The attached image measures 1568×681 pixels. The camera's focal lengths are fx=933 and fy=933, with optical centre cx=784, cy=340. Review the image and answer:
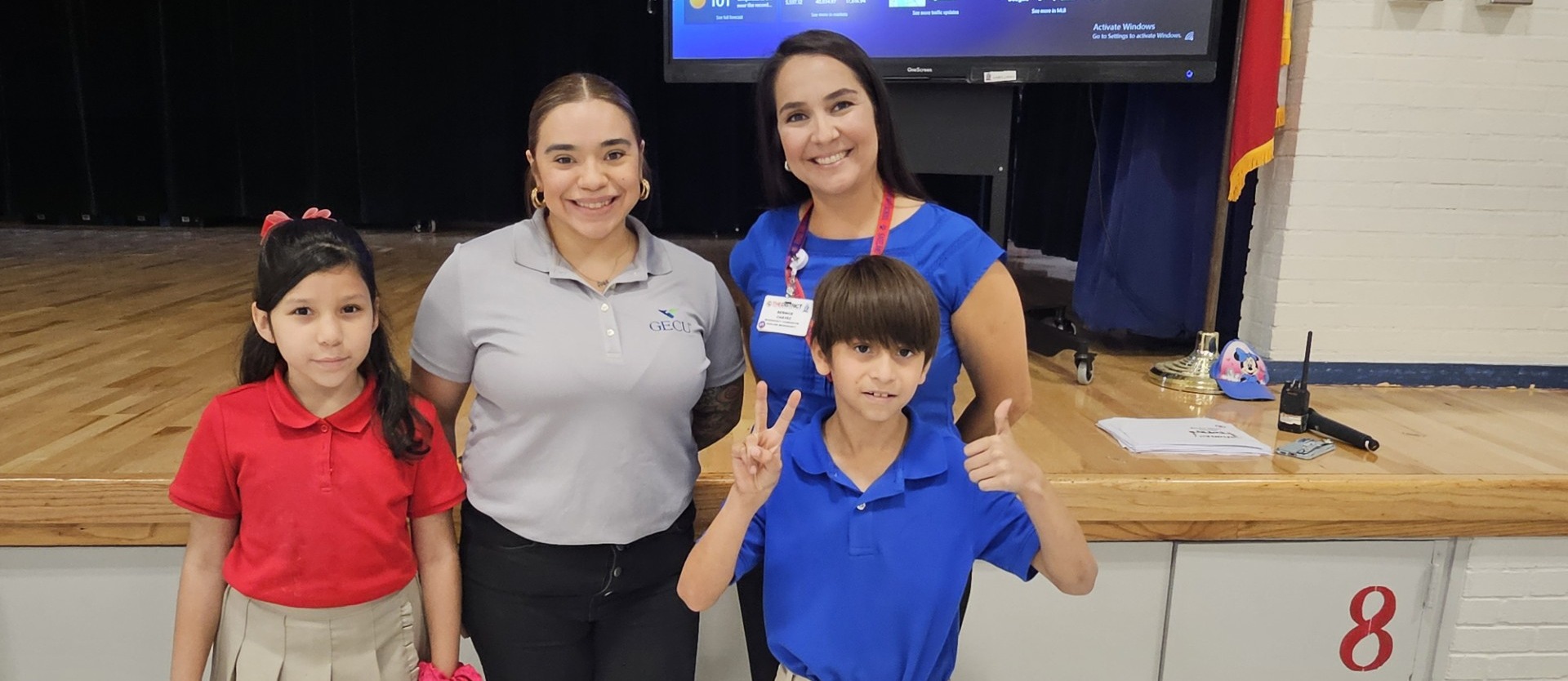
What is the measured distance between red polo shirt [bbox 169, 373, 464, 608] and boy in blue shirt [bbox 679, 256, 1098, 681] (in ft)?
1.37

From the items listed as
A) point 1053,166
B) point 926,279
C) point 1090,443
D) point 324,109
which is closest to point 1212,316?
point 1090,443

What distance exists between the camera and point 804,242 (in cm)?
138

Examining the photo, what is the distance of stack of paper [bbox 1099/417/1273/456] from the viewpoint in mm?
2045

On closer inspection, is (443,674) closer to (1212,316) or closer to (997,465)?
(997,465)

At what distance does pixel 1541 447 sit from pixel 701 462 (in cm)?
196

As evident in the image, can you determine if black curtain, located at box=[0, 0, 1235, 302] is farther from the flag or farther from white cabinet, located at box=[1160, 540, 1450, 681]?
white cabinet, located at box=[1160, 540, 1450, 681]

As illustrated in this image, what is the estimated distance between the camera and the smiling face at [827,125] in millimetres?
1299

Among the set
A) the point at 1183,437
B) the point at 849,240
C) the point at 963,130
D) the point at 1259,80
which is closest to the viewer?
the point at 849,240

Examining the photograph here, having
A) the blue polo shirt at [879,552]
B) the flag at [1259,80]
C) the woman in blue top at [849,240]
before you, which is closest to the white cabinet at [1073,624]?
the woman in blue top at [849,240]

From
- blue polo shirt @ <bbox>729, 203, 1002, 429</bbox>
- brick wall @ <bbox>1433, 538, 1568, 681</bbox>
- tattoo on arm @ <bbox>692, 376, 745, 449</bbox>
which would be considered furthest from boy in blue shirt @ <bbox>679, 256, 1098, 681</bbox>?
brick wall @ <bbox>1433, 538, 1568, 681</bbox>

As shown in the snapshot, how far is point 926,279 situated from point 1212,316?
1.83 m

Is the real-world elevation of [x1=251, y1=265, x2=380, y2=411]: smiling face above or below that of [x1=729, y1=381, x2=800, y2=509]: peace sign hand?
above

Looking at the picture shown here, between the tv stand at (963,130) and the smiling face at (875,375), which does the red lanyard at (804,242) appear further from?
the tv stand at (963,130)

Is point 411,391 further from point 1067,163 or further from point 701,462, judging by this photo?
point 1067,163
